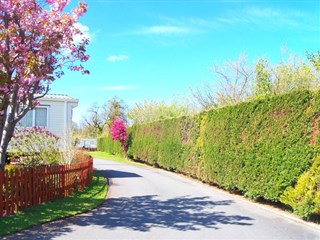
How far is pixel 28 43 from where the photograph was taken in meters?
9.19

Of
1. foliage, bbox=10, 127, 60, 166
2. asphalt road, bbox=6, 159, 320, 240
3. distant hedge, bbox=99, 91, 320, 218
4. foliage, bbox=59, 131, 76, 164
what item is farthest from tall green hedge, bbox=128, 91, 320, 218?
foliage, bbox=10, 127, 60, 166

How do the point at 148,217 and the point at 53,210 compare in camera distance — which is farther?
the point at 53,210

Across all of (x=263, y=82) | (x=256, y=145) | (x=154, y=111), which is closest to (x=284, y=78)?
(x=263, y=82)

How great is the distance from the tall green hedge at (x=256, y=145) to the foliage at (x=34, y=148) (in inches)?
263

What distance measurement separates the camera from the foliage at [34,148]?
46.6 feet

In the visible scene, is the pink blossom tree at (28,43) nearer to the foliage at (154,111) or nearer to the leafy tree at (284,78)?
the leafy tree at (284,78)

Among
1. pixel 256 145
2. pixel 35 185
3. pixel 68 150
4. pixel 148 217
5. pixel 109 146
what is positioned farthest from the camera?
pixel 109 146

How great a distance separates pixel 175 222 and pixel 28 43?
5.67 meters

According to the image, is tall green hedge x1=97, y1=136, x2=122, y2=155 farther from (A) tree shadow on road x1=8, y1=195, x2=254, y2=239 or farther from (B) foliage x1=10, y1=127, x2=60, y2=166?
(A) tree shadow on road x1=8, y1=195, x2=254, y2=239

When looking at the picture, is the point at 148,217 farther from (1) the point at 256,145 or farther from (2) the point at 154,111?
(2) the point at 154,111

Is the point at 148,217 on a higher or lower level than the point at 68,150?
lower

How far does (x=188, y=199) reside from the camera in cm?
1217

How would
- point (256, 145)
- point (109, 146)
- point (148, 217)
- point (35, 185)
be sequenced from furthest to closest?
point (109, 146) → point (256, 145) → point (35, 185) → point (148, 217)

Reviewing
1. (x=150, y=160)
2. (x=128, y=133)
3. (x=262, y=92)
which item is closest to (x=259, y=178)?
(x=262, y=92)
